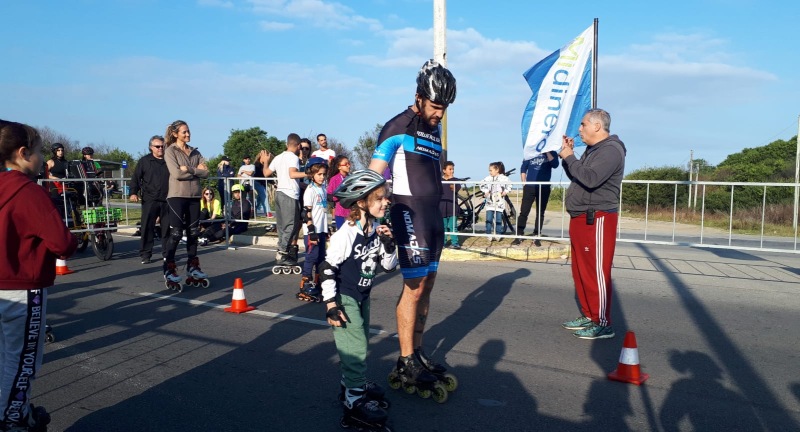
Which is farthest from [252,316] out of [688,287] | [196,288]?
[688,287]

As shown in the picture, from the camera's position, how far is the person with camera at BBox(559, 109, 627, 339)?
578 cm

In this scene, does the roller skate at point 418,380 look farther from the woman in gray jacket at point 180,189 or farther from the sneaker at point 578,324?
the woman in gray jacket at point 180,189

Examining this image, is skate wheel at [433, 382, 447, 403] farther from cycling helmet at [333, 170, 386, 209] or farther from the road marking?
the road marking

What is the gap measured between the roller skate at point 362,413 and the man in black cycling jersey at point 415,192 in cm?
63

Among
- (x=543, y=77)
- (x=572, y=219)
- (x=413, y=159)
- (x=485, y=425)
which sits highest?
(x=543, y=77)

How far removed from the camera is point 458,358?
530 cm

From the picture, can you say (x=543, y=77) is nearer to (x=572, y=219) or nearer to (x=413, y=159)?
(x=572, y=219)

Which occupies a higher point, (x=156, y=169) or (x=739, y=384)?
(x=156, y=169)

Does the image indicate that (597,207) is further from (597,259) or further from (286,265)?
(286,265)

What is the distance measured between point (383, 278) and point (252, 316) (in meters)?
2.85

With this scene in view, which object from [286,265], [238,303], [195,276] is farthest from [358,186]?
[286,265]

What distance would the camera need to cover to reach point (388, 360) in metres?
5.23

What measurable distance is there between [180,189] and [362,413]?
5.62 meters

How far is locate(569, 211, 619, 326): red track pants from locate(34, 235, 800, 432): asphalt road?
0.38 metres
